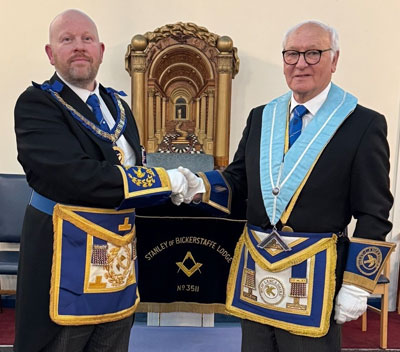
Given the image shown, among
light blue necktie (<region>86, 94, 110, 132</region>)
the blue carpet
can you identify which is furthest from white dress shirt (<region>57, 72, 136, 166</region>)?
the blue carpet

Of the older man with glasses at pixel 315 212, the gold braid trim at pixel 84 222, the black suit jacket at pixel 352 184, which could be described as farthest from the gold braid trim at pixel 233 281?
the gold braid trim at pixel 84 222

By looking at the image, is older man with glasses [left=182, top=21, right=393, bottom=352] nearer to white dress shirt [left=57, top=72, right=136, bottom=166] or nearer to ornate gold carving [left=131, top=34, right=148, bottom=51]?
white dress shirt [left=57, top=72, right=136, bottom=166]

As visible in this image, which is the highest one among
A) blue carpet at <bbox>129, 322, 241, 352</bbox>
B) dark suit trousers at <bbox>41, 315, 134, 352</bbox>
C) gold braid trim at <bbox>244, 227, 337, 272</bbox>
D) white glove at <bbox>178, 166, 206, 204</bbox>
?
white glove at <bbox>178, 166, 206, 204</bbox>

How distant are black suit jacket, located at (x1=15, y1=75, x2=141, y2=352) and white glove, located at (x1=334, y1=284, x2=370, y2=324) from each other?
2.67ft

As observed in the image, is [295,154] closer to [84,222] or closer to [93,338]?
[84,222]

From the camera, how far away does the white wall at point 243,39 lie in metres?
3.36

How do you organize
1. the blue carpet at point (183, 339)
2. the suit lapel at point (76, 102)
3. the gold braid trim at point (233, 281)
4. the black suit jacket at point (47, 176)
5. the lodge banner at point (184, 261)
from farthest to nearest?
the blue carpet at point (183, 339) → the lodge banner at point (184, 261) → the gold braid trim at point (233, 281) → the suit lapel at point (76, 102) → the black suit jacket at point (47, 176)

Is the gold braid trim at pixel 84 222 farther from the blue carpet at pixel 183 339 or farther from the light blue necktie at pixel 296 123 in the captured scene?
the blue carpet at pixel 183 339

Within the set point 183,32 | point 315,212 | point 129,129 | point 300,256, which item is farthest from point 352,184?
point 183,32

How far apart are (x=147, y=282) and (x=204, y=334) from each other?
575 mm

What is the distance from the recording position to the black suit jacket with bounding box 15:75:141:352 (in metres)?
1.30

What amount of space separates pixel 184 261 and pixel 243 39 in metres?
2.16

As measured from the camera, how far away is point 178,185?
148 centimetres

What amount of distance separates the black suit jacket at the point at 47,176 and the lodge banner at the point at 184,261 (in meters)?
0.72
